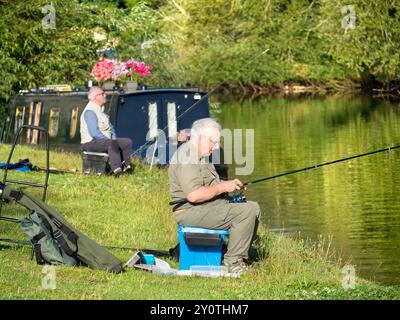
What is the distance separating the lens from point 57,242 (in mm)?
9812

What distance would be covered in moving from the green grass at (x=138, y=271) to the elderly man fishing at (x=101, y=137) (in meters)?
0.31

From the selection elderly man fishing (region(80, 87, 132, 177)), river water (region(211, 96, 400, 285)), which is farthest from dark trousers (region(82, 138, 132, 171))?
river water (region(211, 96, 400, 285))

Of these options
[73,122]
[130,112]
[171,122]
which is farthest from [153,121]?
[73,122]

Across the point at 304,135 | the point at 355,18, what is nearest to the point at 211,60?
the point at 355,18

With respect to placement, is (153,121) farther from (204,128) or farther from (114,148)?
(204,128)

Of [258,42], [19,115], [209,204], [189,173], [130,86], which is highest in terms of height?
[258,42]

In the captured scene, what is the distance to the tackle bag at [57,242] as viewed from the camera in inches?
382

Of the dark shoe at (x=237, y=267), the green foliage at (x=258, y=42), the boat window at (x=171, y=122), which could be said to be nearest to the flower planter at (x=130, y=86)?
the boat window at (x=171, y=122)

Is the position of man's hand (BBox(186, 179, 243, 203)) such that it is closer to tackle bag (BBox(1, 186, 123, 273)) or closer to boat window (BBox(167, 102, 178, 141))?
tackle bag (BBox(1, 186, 123, 273))

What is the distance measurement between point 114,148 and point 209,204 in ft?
25.2

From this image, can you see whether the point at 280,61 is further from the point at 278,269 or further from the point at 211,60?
the point at 278,269

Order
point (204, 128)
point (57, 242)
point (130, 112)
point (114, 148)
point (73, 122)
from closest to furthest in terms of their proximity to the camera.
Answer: point (57, 242) → point (204, 128) → point (114, 148) → point (130, 112) → point (73, 122)

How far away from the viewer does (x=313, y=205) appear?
18.6 m
